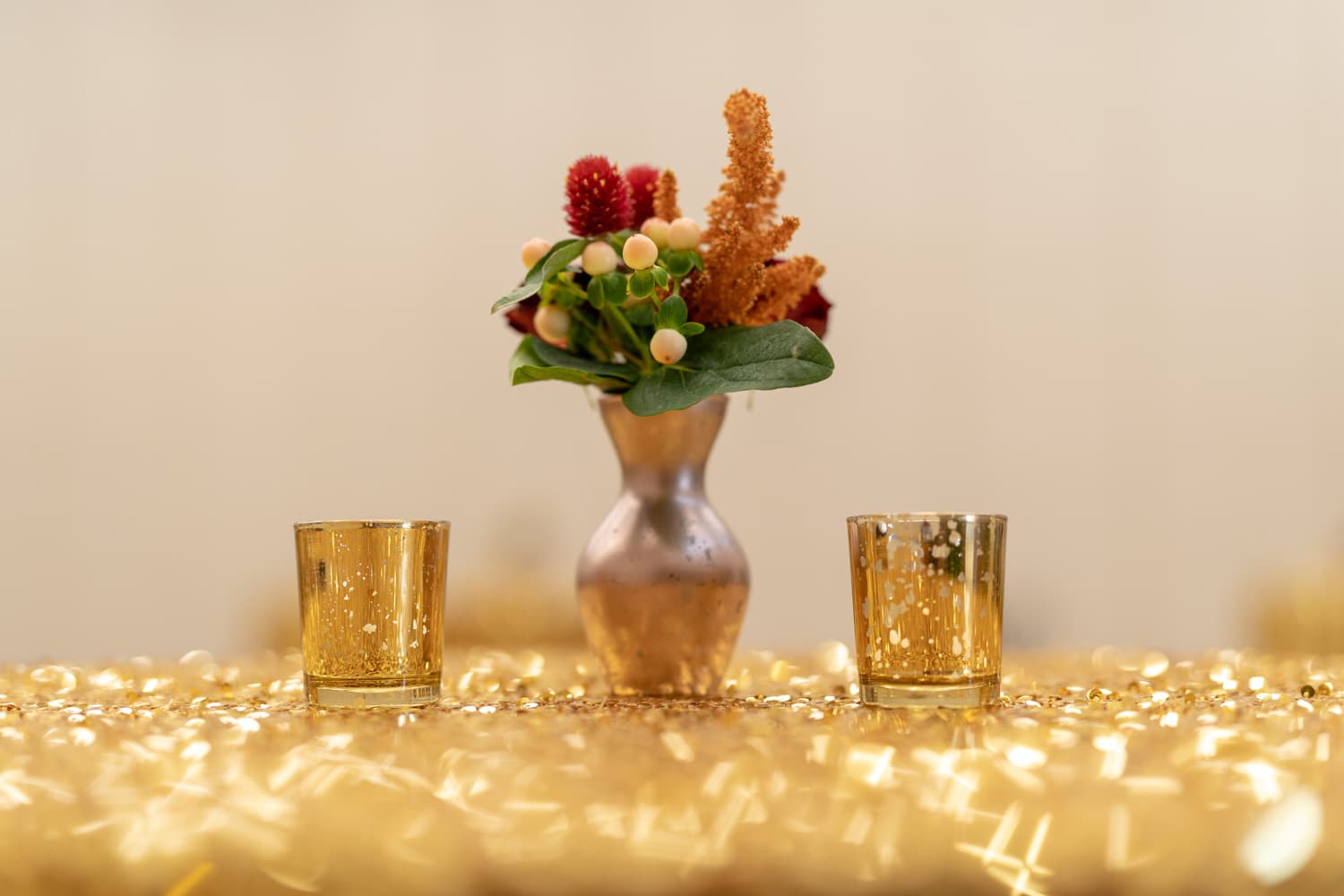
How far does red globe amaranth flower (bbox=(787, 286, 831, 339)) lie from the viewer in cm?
84

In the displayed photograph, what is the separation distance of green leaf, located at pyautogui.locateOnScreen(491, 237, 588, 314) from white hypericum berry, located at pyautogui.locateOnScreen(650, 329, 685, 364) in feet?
0.25

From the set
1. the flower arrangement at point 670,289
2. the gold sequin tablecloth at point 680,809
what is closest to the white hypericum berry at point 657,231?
the flower arrangement at point 670,289

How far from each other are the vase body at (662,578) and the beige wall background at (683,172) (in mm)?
2483

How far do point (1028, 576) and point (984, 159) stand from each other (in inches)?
47.2

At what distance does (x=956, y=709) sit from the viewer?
1.94ft

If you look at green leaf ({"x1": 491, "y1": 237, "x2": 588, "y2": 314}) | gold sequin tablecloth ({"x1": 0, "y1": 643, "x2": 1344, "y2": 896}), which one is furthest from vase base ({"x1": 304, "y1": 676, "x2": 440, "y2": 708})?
green leaf ({"x1": 491, "y1": 237, "x2": 588, "y2": 314})

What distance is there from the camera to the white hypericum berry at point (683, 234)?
0.75 metres

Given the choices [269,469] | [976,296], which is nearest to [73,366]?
[269,469]

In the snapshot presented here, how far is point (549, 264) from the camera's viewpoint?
735mm

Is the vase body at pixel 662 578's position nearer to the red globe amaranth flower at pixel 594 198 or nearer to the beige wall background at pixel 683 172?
the red globe amaranth flower at pixel 594 198

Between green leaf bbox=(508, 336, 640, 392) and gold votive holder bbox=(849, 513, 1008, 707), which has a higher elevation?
green leaf bbox=(508, 336, 640, 392)

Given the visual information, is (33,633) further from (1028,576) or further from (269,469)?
(1028,576)

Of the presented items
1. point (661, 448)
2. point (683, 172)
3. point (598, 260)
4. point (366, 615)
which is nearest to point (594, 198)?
point (598, 260)

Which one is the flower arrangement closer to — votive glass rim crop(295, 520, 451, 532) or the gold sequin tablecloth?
votive glass rim crop(295, 520, 451, 532)
